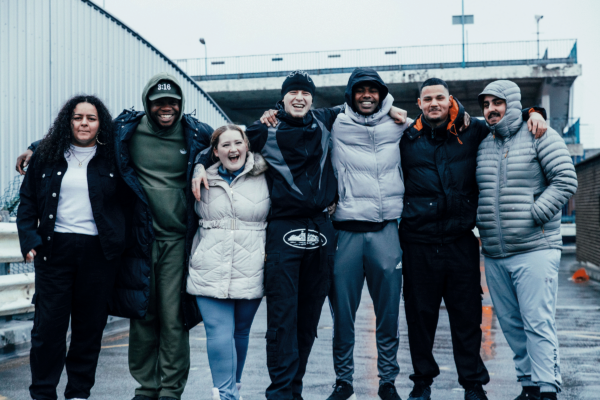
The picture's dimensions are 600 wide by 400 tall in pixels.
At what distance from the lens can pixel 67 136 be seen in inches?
160

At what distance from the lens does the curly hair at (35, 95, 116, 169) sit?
13.1 ft

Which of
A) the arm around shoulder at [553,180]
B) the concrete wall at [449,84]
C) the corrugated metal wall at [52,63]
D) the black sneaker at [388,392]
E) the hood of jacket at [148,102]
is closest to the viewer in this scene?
the arm around shoulder at [553,180]

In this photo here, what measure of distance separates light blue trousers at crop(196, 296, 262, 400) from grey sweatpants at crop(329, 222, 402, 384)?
0.72 metres

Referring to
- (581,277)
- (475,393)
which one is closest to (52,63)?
(475,393)

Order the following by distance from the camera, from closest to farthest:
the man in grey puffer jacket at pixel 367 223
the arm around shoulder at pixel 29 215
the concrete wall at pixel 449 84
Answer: the arm around shoulder at pixel 29 215
the man in grey puffer jacket at pixel 367 223
the concrete wall at pixel 449 84

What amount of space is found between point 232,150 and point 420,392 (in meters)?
2.28

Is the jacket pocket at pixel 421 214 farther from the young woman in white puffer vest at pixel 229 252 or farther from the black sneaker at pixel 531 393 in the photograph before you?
the black sneaker at pixel 531 393

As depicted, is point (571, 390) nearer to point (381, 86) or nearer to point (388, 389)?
point (388, 389)

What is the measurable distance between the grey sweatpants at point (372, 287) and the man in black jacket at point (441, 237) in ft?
0.52

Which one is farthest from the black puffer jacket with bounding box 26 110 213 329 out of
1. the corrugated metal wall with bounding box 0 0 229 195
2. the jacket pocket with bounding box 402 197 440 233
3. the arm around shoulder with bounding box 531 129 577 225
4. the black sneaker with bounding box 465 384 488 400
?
the corrugated metal wall with bounding box 0 0 229 195

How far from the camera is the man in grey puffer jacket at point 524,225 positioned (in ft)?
13.4

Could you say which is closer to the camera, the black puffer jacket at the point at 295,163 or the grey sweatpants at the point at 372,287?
the black puffer jacket at the point at 295,163

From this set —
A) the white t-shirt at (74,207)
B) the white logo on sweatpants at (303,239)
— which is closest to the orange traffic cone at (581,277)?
the white logo on sweatpants at (303,239)

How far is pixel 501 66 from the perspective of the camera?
97.2 feet
